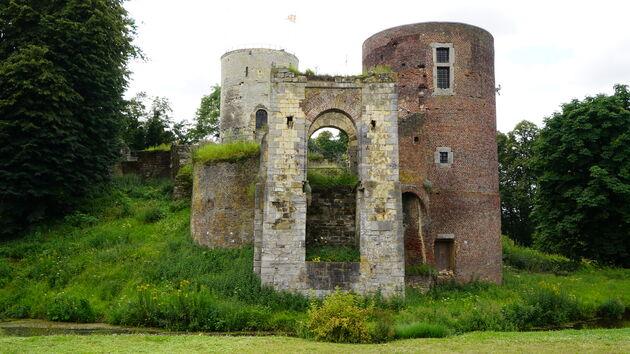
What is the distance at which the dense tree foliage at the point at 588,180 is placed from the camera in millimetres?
23188

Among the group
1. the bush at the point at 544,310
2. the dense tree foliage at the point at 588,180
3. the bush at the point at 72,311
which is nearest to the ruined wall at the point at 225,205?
the bush at the point at 72,311

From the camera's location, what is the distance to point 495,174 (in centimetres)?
2117

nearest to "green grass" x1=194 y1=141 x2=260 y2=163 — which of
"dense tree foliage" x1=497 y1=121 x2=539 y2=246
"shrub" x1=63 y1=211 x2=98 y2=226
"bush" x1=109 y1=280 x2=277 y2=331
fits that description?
"shrub" x1=63 y1=211 x2=98 y2=226

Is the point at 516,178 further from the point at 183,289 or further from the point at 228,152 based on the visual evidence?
the point at 183,289

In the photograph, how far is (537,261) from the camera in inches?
1011

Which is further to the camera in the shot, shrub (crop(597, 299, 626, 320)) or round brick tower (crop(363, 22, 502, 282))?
round brick tower (crop(363, 22, 502, 282))

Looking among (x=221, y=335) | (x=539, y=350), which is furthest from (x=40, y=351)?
(x=539, y=350)

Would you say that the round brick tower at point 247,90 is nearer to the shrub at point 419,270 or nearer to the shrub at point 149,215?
the shrub at point 149,215

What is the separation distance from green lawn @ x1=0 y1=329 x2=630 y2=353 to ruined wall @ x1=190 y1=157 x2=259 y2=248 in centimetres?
703

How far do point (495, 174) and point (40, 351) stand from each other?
53.5 ft

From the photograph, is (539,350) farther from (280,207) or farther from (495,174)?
(495,174)

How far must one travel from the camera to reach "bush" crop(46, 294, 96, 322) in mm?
15219

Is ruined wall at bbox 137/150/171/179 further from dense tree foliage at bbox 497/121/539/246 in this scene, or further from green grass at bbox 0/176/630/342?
dense tree foliage at bbox 497/121/539/246

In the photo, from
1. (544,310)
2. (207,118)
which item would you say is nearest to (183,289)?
(544,310)
